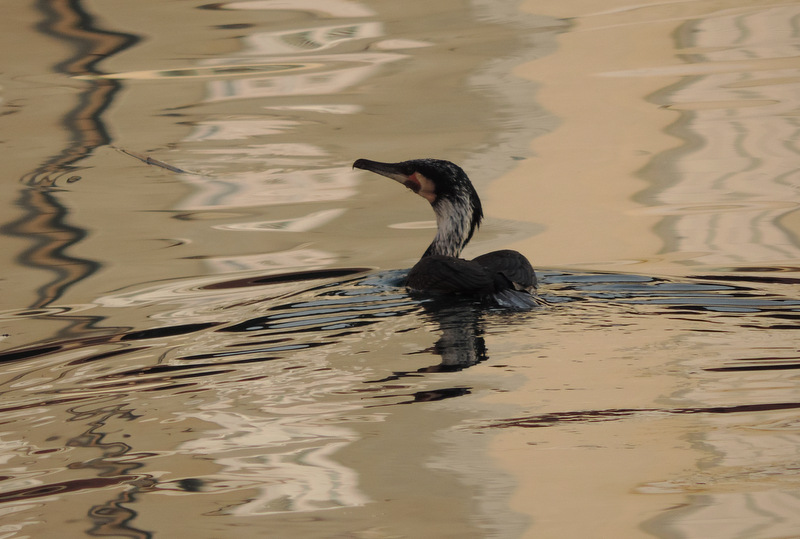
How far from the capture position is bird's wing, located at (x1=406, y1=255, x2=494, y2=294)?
19.6ft

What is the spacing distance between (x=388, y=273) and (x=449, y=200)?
2.06 feet

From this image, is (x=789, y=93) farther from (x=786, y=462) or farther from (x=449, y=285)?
(x=786, y=462)

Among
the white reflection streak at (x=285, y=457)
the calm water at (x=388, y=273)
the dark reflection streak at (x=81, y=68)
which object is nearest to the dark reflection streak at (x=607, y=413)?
the calm water at (x=388, y=273)

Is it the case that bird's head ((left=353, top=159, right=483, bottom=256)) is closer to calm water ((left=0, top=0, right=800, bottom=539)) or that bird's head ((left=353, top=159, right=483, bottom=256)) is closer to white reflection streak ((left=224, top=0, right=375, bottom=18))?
calm water ((left=0, top=0, right=800, bottom=539))

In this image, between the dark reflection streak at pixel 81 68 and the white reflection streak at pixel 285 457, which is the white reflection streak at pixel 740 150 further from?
the dark reflection streak at pixel 81 68

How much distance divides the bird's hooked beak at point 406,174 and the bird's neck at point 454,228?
177mm

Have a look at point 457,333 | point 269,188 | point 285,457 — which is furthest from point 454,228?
point 285,457

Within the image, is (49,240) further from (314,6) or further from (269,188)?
(314,6)

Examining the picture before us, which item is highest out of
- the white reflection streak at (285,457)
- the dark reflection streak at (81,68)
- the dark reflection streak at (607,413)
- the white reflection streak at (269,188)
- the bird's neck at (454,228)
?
the dark reflection streak at (81,68)

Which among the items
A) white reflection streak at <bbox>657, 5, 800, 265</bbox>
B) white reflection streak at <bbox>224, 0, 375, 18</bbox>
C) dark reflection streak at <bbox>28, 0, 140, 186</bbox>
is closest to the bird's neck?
white reflection streak at <bbox>657, 5, 800, 265</bbox>

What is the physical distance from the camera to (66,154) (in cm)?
936

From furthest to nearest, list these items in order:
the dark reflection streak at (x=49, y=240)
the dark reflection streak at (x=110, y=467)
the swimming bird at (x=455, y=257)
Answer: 1. the dark reflection streak at (x=49, y=240)
2. the swimming bird at (x=455, y=257)
3. the dark reflection streak at (x=110, y=467)

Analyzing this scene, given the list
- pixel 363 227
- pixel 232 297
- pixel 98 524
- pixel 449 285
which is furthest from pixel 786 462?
pixel 363 227

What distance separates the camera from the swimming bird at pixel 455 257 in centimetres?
596
